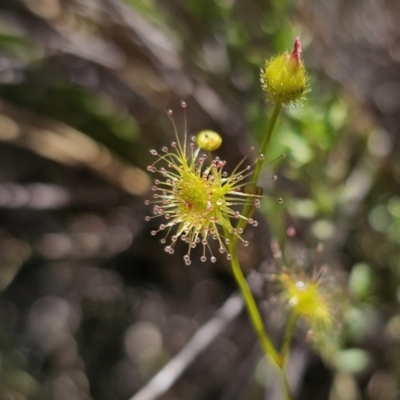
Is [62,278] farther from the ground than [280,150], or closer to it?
closer to it

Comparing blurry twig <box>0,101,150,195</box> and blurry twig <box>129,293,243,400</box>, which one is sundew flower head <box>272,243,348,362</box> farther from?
blurry twig <box>0,101,150,195</box>

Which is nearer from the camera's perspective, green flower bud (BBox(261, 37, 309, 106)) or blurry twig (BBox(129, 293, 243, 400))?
green flower bud (BBox(261, 37, 309, 106))

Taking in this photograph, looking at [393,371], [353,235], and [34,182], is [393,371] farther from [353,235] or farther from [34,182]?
[34,182]

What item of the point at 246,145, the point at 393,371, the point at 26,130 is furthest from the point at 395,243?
the point at 26,130

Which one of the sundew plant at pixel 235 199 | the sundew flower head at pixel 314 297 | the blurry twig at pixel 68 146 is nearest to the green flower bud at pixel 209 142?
the sundew plant at pixel 235 199

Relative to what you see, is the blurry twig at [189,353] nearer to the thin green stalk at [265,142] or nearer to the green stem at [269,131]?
the thin green stalk at [265,142]

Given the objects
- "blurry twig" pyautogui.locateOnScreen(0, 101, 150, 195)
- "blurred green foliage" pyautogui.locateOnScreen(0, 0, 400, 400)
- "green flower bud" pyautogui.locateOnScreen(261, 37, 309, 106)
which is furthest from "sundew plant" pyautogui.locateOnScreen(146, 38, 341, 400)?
"blurry twig" pyautogui.locateOnScreen(0, 101, 150, 195)
